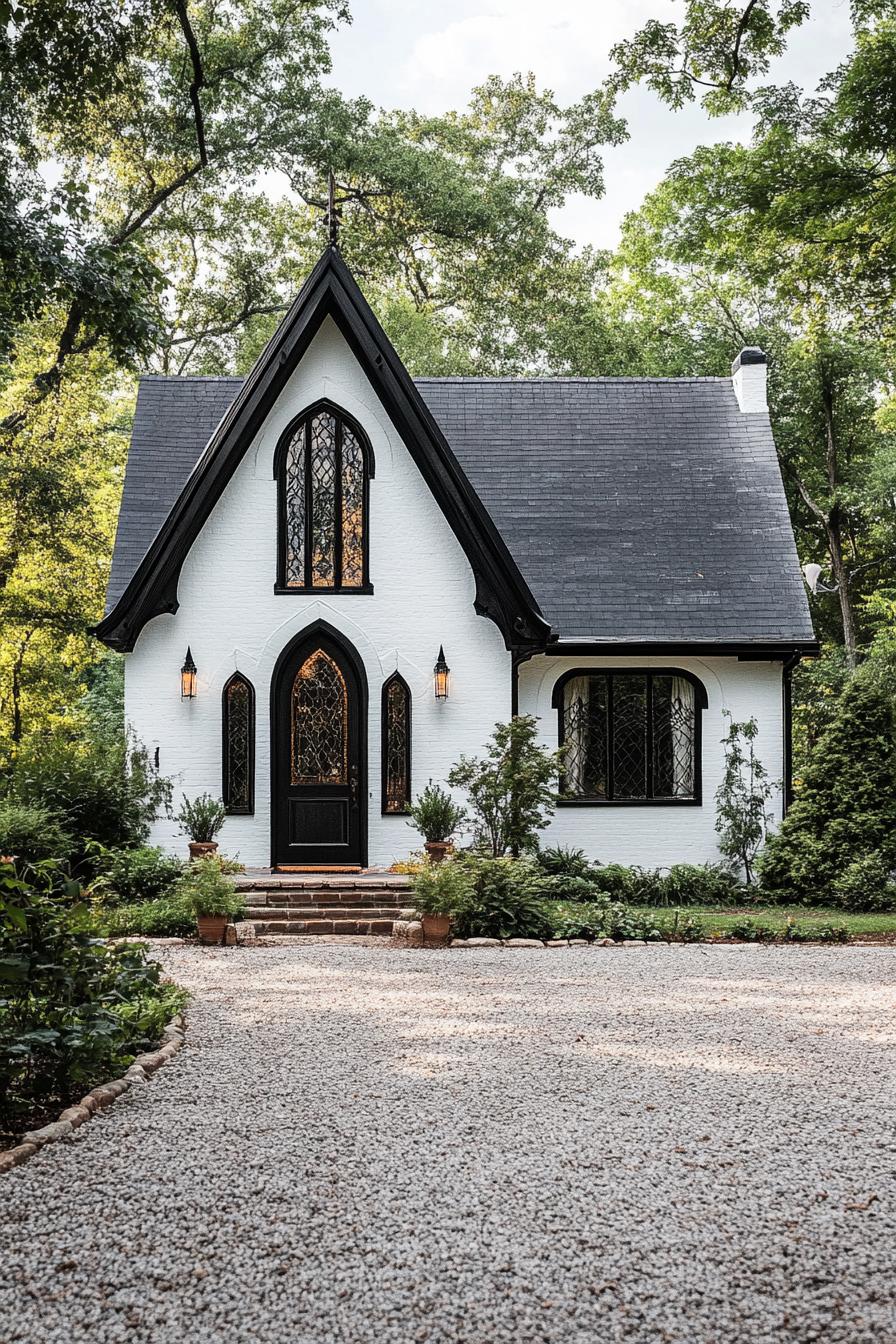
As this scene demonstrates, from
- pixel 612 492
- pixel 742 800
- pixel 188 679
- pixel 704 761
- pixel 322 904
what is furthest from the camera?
pixel 612 492

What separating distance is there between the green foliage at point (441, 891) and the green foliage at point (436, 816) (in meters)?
1.86

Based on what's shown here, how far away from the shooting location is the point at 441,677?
45.3 feet

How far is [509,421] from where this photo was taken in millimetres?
17438

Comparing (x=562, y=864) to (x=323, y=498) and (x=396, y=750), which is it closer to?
(x=396, y=750)

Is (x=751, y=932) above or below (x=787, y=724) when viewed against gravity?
below

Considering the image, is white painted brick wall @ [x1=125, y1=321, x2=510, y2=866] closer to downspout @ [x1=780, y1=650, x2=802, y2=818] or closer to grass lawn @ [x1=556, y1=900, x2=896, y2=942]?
grass lawn @ [x1=556, y1=900, x2=896, y2=942]

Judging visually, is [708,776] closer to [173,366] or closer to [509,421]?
[509,421]

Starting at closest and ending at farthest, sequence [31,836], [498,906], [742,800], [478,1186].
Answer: [478,1186]
[498,906]
[31,836]
[742,800]

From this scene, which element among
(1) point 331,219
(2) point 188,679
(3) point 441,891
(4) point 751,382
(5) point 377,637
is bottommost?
(3) point 441,891

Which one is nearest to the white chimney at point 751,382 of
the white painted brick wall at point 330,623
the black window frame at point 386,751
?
the white painted brick wall at point 330,623

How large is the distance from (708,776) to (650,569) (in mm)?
2878

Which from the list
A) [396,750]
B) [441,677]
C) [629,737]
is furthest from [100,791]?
[629,737]

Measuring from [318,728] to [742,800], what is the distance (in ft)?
17.9

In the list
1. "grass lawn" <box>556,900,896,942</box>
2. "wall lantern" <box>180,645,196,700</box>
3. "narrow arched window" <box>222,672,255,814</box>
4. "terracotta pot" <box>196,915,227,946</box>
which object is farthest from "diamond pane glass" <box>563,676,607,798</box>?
"terracotta pot" <box>196,915,227,946</box>
